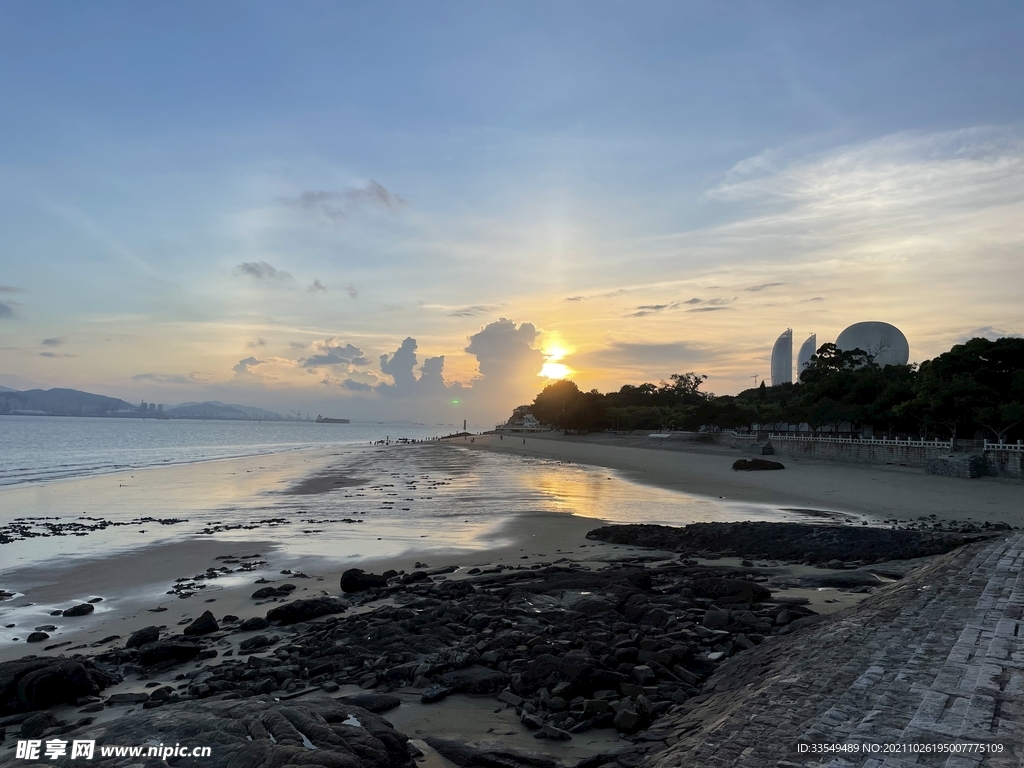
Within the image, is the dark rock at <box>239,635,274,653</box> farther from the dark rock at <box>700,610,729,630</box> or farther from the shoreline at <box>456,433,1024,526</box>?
the shoreline at <box>456,433,1024,526</box>

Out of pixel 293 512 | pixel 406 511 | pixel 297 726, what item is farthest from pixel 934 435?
pixel 297 726

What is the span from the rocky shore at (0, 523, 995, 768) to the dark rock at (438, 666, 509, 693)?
0.08 ft

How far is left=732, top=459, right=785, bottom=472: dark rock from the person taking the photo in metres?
45.5

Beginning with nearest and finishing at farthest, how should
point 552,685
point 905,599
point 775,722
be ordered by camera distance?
point 775,722
point 552,685
point 905,599

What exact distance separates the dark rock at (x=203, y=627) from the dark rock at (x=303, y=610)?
2.76 feet

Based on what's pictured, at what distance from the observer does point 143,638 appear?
971cm

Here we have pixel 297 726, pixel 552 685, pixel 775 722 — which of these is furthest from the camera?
pixel 552 685

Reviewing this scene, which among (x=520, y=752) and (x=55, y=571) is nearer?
(x=520, y=752)

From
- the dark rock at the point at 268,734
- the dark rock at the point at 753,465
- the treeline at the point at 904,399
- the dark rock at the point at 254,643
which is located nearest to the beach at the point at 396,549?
the dark rock at the point at 254,643

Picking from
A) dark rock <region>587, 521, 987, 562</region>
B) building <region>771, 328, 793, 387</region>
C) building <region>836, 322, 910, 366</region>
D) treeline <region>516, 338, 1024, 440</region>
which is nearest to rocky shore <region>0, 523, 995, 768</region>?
dark rock <region>587, 521, 987, 562</region>

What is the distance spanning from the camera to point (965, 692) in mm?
5008

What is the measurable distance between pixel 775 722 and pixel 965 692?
5.17 feet

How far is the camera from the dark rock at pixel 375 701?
22.3 ft

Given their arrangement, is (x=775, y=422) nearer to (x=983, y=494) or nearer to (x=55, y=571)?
(x=983, y=494)
